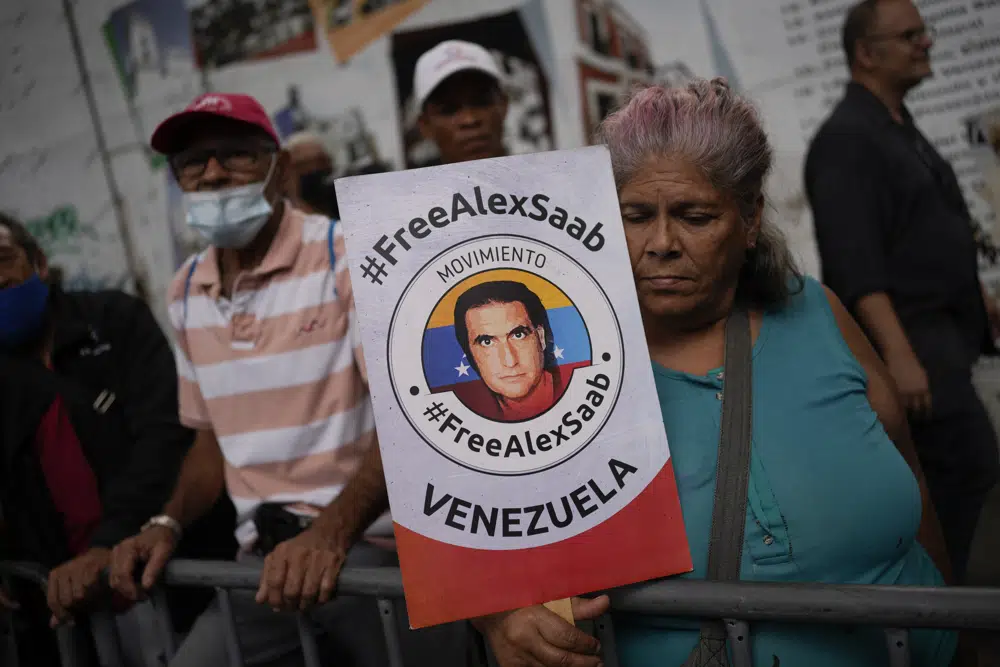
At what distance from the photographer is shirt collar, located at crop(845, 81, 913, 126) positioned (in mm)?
2783

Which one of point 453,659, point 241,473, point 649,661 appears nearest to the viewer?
point 649,661

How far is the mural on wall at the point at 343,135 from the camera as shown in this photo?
4.11m

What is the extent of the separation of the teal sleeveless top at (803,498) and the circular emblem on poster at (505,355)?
0.24 meters

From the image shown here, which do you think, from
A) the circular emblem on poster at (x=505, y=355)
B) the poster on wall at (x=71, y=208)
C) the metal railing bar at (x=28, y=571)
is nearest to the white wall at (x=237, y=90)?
the poster on wall at (x=71, y=208)

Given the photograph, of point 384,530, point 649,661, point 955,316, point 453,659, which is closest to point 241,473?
point 384,530

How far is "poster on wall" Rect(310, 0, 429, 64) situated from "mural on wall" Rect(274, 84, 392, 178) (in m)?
0.28

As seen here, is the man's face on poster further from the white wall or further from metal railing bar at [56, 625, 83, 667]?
the white wall

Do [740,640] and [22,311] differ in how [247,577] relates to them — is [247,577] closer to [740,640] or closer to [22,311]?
[740,640]

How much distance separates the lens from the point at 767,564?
1.34 metres

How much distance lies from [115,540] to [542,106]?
8.45ft

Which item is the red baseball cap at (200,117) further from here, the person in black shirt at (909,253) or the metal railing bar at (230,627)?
the person in black shirt at (909,253)

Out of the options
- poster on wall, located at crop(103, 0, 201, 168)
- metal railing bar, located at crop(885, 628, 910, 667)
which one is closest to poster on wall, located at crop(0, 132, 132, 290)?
poster on wall, located at crop(103, 0, 201, 168)

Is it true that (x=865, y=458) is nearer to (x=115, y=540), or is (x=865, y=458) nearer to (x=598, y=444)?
(x=598, y=444)

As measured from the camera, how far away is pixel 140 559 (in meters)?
1.93
